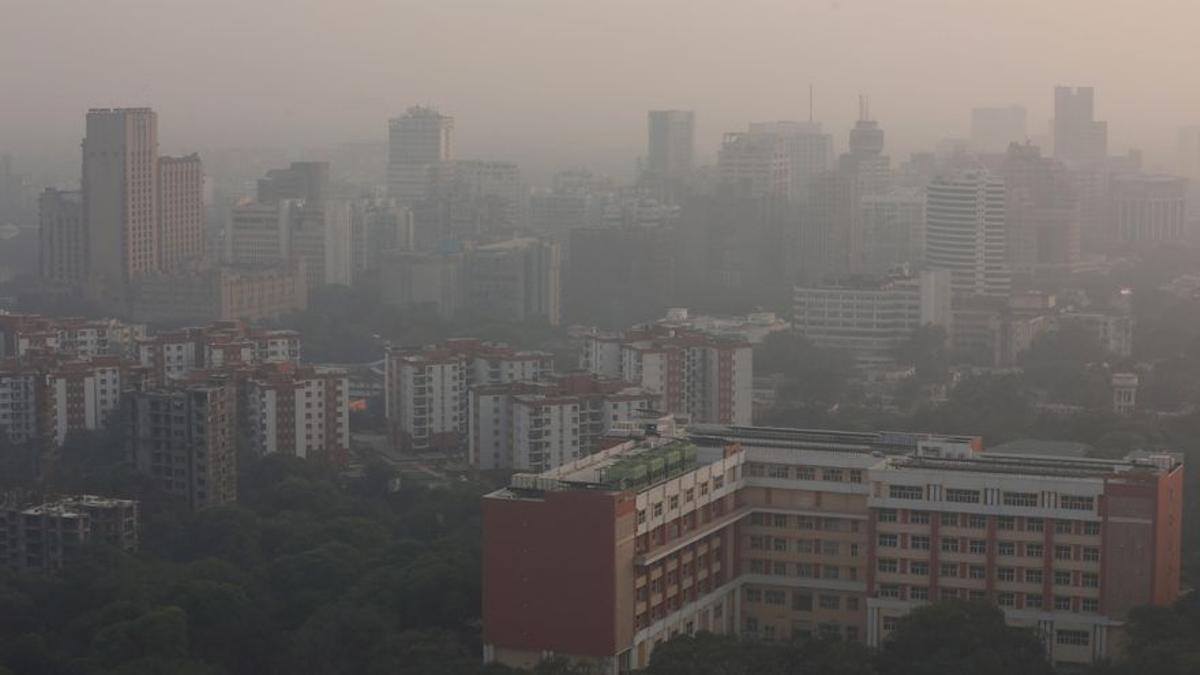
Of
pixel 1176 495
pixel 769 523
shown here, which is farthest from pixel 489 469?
pixel 1176 495

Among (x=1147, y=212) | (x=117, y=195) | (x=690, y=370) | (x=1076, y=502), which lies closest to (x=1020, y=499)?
(x=1076, y=502)

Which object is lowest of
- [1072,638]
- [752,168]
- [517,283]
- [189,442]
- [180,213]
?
[1072,638]

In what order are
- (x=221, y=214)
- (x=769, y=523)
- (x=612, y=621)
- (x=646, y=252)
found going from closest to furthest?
(x=612, y=621) < (x=769, y=523) < (x=646, y=252) < (x=221, y=214)

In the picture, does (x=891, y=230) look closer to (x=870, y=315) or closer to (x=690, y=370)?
(x=870, y=315)

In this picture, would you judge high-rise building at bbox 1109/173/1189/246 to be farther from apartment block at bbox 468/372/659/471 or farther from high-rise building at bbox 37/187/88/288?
apartment block at bbox 468/372/659/471

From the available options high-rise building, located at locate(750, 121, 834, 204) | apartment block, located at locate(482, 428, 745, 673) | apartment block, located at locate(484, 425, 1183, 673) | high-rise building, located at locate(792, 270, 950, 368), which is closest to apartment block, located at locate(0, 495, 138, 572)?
apartment block, located at locate(484, 425, 1183, 673)

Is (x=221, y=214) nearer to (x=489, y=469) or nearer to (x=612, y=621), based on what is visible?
(x=489, y=469)
